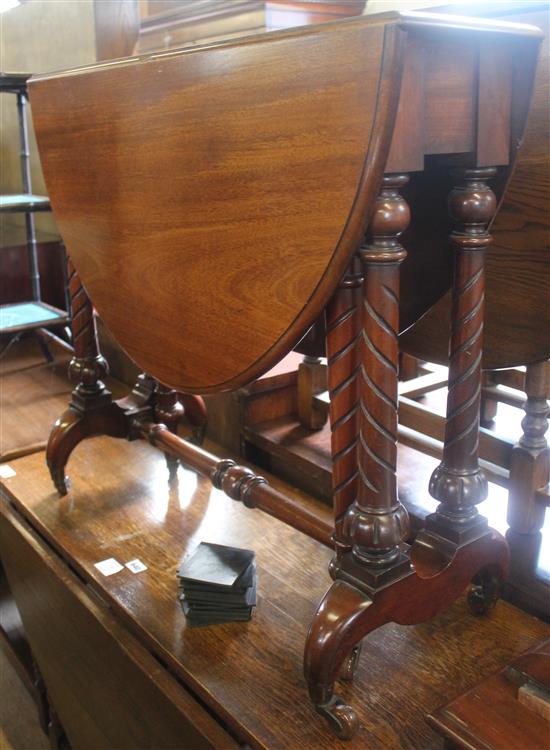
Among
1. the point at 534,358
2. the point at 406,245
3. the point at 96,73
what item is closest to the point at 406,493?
the point at 534,358

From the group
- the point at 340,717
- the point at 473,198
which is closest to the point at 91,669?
the point at 340,717

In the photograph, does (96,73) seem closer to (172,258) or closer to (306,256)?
(172,258)

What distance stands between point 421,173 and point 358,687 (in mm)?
732

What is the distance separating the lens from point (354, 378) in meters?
1.02

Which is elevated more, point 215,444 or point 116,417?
point 116,417

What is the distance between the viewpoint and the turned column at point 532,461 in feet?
4.24

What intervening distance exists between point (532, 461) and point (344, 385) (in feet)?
1.47

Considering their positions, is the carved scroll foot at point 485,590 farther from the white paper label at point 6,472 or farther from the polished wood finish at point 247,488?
the white paper label at point 6,472

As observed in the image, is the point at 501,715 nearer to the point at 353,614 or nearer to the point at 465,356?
the point at 353,614

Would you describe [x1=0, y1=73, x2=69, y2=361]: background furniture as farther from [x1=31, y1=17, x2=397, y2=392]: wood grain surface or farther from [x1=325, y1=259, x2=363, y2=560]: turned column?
[x1=325, y1=259, x2=363, y2=560]: turned column

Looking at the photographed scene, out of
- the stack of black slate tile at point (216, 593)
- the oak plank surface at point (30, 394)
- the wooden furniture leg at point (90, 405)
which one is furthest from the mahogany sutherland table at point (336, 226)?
the oak plank surface at point (30, 394)

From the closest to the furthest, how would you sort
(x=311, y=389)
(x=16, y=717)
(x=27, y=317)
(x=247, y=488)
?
1. (x=247, y=488)
2. (x=311, y=389)
3. (x=16, y=717)
4. (x=27, y=317)

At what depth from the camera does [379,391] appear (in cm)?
97

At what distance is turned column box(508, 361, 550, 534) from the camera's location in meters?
1.29
